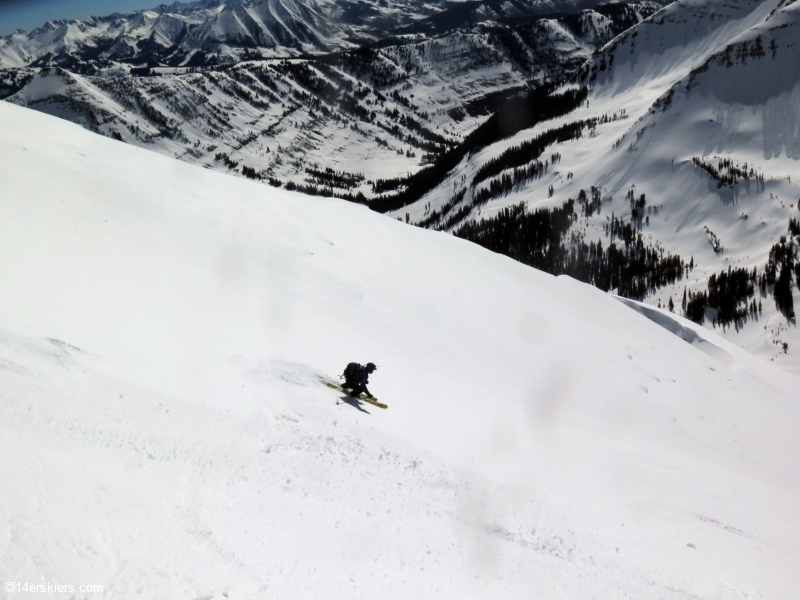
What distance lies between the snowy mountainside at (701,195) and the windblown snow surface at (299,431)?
8180 cm

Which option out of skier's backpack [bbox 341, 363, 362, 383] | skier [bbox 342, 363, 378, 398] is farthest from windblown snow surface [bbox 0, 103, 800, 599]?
skier's backpack [bbox 341, 363, 362, 383]

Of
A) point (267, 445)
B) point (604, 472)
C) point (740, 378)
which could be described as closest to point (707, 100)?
point (740, 378)

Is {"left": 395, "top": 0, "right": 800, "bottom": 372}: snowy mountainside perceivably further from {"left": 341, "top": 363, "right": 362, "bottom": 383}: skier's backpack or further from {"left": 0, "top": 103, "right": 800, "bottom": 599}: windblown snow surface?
{"left": 341, "top": 363, "right": 362, "bottom": 383}: skier's backpack

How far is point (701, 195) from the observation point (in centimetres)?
13262

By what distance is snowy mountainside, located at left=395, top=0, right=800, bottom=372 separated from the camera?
105m

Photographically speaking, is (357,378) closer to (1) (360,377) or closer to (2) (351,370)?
(1) (360,377)

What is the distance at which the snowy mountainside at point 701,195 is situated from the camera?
10512cm

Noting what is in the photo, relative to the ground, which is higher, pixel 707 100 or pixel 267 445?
pixel 707 100

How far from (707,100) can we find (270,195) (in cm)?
15847

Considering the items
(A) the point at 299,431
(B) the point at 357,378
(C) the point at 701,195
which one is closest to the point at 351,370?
(B) the point at 357,378

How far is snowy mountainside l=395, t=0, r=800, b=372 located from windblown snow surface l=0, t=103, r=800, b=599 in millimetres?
81798

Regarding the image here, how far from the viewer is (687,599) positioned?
11.7 meters

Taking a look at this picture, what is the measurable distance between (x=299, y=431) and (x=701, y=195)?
5708 inches

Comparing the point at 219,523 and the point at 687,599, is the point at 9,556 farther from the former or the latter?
the point at 687,599
